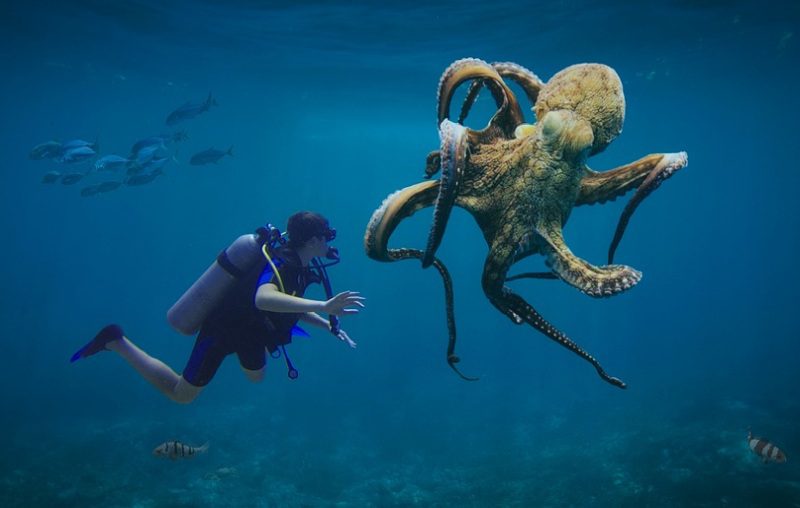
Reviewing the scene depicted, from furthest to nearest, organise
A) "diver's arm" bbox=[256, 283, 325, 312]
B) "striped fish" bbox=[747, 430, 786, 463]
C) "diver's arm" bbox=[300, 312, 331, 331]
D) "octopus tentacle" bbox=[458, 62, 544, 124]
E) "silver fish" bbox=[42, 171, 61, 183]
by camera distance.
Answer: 1. "silver fish" bbox=[42, 171, 61, 183]
2. "striped fish" bbox=[747, 430, 786, 463]
3. "diver's arm" bbox=[300, 312, 331, 331]
4. "diver's arm" bbox=[256, 283, 325, 312]
5. "octopus tentacle" bbox=[458, 62, 544, 124]

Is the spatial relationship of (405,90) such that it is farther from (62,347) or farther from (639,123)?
(62,347)

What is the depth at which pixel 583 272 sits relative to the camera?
2.15 meters

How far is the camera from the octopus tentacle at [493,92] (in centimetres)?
241

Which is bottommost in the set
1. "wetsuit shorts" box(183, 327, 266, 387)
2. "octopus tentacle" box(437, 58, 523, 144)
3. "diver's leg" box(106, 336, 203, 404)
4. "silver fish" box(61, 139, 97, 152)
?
"diver's leg" box(106, 336, 203, 404)

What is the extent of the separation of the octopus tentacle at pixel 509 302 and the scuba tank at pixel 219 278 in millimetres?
3503

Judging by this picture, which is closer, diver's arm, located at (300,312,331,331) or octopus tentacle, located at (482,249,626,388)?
octopus tentacle, located at (482,249,626,388)

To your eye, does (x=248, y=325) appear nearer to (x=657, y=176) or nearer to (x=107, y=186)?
(x=657, y=176)

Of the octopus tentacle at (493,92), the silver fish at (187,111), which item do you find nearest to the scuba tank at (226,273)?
the octopus tentacle at (493,92)

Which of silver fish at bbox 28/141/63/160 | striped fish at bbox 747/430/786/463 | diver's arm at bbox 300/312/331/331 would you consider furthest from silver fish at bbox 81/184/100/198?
striped fish at bbox 747/430/786/463

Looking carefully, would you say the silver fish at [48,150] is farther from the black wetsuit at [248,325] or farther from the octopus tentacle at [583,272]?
the octopus tentacle at [583,272]

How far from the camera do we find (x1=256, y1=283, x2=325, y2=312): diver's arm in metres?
4.44

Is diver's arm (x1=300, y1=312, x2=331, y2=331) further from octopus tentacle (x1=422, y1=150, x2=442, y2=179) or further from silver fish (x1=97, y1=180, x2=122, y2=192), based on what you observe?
silver fish (x1=97, y1=180, x2=122, y2=192)

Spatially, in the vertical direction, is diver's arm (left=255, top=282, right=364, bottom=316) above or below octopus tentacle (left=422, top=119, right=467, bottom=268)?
below

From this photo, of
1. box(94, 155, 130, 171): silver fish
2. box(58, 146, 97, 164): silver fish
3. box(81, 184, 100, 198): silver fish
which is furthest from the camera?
box(81, 184, 100, 198): silver fish
